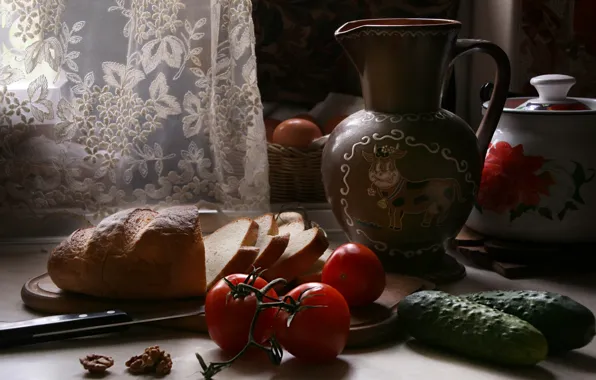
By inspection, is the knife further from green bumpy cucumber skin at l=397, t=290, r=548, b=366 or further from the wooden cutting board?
green bumpy cucumber skin at l=397, t=290, r=548, b=366

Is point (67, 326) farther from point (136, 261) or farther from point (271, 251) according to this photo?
point (271, 251)

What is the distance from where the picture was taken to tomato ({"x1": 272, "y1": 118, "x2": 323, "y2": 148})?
58.7 inches

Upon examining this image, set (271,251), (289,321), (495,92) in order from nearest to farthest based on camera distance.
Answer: (289,321), (271,251), (495,92)

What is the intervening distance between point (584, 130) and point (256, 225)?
1.79 feet

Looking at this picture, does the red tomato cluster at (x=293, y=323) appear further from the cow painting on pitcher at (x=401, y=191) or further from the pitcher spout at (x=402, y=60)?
the pitcher spout at (x=402, y=60)

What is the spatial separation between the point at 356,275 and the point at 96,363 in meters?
0.36

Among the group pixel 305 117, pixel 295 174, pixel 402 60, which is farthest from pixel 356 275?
pixel 305 117

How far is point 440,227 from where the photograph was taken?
1.23 meters

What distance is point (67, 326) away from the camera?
102cm

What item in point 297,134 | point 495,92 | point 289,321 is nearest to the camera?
point 289,321

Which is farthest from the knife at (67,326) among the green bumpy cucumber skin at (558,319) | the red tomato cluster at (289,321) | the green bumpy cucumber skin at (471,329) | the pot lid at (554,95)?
the pot lid at (554,95)

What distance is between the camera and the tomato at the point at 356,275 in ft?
3.57

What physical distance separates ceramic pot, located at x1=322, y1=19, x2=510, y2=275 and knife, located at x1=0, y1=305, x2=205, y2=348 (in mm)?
317

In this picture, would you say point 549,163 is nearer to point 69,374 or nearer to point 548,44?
point 548,44
